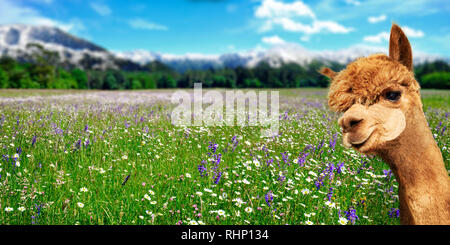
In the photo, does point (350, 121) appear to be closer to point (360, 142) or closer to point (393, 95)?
point (360, 142)

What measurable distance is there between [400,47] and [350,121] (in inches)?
24.8

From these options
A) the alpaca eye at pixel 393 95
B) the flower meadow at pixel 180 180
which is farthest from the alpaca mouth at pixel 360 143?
the flower meadow at pixel 180 180

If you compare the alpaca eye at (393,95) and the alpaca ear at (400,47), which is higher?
the alpaca ear at (400,47)

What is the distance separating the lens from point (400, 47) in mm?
1699

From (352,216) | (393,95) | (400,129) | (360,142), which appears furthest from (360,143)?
(352,216)

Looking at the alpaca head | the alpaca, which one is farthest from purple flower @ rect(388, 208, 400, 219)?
the alpaca head

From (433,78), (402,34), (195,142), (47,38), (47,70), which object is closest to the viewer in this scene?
(402,34)

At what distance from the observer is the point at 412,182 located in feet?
5.48

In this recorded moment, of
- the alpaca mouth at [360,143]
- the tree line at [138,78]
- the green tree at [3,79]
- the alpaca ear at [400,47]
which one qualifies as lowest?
Answer: the alpaca mouth at [360,143]

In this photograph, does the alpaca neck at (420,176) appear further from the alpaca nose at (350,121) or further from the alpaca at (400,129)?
the alpaca nose at (350,121)

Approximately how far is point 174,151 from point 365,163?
10.7 feet

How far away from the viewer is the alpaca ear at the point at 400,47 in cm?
161
